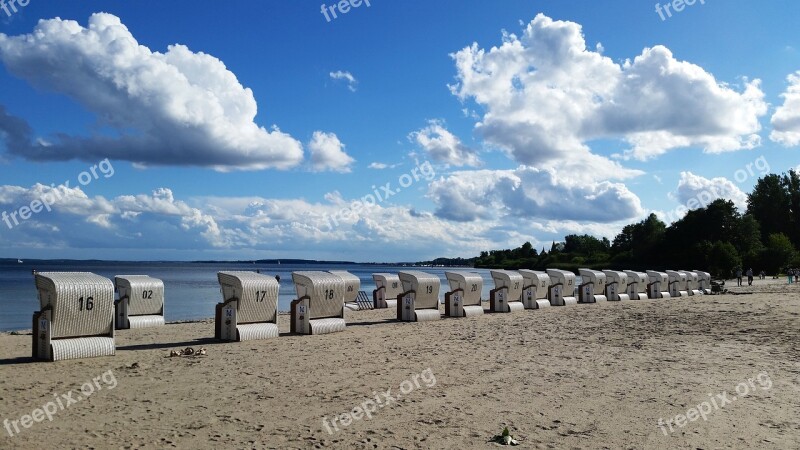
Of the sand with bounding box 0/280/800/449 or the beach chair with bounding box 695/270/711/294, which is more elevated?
the beach chair with bounding box 695/270/711/294

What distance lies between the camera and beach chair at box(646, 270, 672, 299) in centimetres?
3653

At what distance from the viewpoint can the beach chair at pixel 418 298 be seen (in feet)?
70.1

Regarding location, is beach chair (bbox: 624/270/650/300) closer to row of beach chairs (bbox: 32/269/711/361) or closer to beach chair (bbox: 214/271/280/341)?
row of beach chairs (bbox: 32/269/711/361)

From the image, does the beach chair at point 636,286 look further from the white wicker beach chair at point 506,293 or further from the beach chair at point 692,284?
the white wicker beach chair at point 506,293

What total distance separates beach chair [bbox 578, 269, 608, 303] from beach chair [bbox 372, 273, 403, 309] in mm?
9905

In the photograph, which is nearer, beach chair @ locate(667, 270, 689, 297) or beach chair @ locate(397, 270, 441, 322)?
beach chair @ locate(397, 270, 441, 322)

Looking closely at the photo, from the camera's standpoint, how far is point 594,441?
23.9 ft

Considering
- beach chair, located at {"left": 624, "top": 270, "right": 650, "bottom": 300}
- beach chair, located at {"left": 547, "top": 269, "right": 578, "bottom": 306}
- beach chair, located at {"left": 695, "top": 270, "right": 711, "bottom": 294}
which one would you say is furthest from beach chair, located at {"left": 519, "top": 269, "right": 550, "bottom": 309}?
beach chair, located at {"left": 695, "top": 270, "right": 711, "bottom": 294}

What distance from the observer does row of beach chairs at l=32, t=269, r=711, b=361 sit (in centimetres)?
1225

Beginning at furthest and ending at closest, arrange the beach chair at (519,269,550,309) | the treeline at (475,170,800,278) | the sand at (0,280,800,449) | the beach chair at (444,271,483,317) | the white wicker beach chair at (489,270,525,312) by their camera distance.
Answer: the treeline at (475,170,800,278)
the beach chair at (519,269,550,309)
the white wicker beach chair at (489,270,525,312)
the beach chair at (444,271,483,317)
the sand at (0,280,800,449)

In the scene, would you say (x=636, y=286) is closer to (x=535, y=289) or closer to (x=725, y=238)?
(x=535, y=289)

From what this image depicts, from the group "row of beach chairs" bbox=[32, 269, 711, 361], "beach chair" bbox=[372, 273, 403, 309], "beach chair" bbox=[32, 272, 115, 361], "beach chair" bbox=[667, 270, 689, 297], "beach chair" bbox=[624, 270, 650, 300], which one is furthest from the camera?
"beach chair" bbox=[667, 270, 689, 297]

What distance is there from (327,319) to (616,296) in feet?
68.7

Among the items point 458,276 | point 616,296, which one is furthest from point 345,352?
point 616,296
